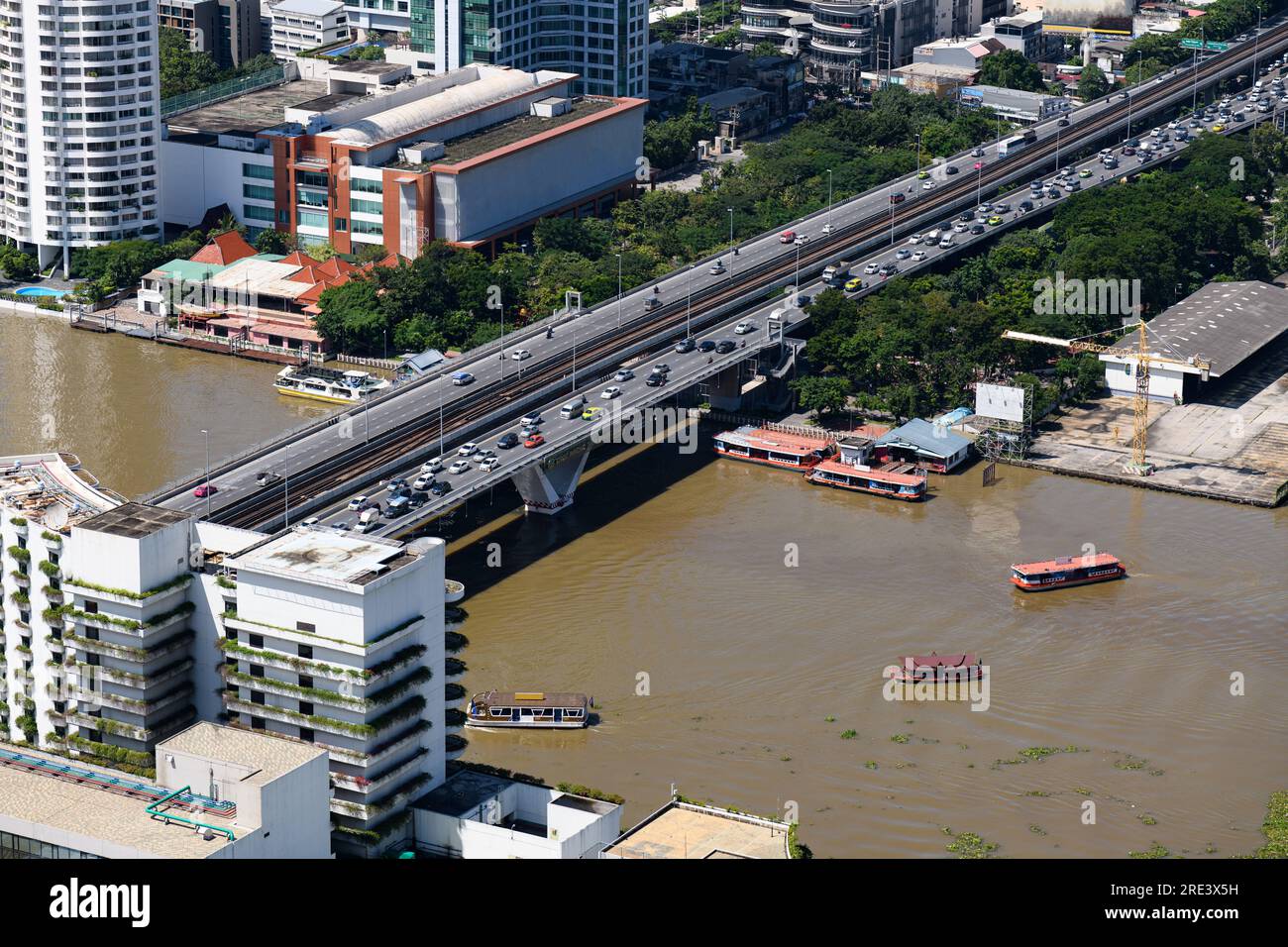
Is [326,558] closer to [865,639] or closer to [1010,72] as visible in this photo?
[865,639]

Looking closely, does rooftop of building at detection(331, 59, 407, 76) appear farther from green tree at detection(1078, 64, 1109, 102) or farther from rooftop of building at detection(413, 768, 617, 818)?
rooftop of building at detection(413, 768, 617, 818)

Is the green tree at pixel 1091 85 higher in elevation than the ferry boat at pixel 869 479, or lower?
higher

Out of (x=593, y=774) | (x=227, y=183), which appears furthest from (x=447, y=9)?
(x=593, y=774)

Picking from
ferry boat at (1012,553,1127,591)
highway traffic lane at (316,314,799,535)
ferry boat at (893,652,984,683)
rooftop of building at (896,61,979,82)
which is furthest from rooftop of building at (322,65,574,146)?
ferry boat at (893,652,984,683)

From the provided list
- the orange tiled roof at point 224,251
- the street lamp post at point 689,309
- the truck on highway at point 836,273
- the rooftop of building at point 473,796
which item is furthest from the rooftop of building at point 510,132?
the rooftop of building at point 473,796

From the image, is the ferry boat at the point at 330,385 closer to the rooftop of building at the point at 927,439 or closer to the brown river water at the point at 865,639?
the brown river water at the point at 865,639

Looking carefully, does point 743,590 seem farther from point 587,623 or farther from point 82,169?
point 82,169

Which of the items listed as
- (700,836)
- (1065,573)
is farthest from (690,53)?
(700,836)
